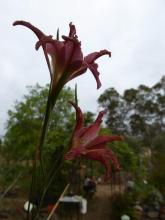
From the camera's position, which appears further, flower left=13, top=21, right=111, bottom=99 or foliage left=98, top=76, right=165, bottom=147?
foliage left=98, top=76, right=165, bottom=147

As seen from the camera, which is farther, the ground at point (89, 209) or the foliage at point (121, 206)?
the foliage at point (121, 206)

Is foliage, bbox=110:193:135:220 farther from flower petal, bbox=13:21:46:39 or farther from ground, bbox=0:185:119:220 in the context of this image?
flower petal, bbox=13:21:46:39

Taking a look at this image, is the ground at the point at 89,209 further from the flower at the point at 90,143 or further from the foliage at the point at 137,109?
the foliage at the point at 137,109

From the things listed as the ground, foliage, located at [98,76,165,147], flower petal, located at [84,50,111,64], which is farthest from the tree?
foliage, located at [98,76,165,147]

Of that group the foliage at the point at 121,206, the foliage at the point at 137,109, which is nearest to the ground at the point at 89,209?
the foliage at the point at 121,206

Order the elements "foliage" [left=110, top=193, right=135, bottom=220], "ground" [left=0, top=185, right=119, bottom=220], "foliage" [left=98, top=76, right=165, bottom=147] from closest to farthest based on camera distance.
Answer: "ground" [left=0, top=185, right=119, bottom=220] < "foliage" [left=110, top=193, right=135, bottom=220] < "foliage" [left=98, top=76, right=165, bottom=147]

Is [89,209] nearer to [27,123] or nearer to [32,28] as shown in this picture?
[27,123]

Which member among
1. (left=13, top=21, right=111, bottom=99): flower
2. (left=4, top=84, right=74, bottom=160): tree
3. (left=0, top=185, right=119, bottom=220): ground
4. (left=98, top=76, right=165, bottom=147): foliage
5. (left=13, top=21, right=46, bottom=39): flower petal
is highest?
(left=98, top=76, right=165, bottom=147): foliage

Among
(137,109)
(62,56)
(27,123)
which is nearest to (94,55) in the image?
(62,56)

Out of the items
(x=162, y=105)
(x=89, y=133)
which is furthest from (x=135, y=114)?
(x=89, y=133)

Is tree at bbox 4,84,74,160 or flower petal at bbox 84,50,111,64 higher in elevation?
tree at bbox 4,84,74,160

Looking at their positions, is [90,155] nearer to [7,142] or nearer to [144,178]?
[7,142]

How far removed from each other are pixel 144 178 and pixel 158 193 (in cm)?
69

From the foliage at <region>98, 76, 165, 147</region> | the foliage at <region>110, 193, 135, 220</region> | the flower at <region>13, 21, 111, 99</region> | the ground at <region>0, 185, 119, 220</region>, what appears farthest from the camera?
the foliage at <region>98, 76, 165, 147</region>
